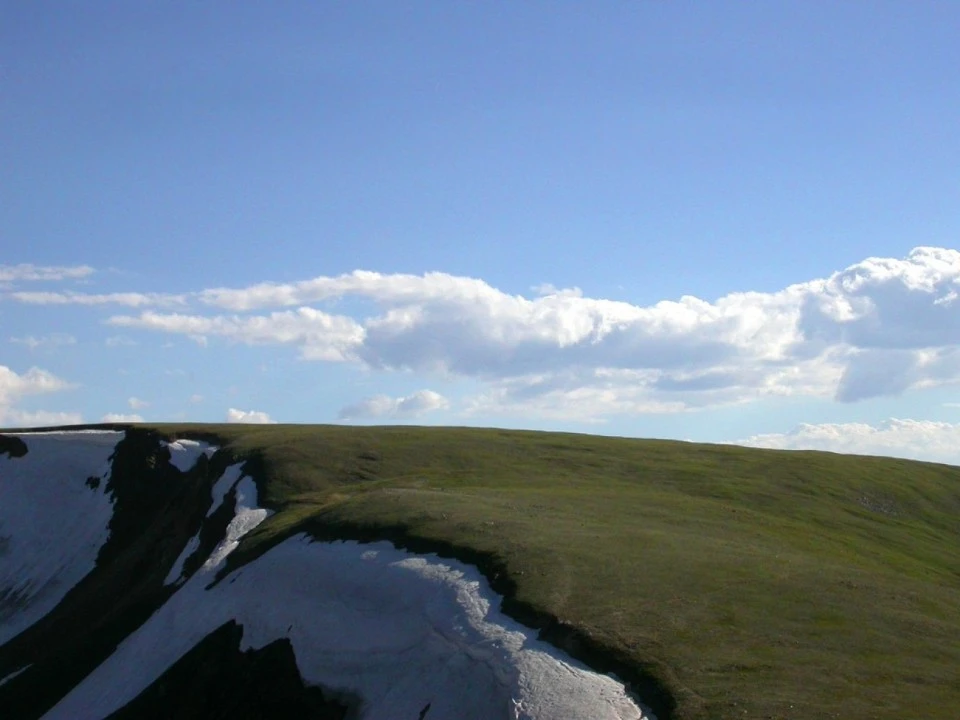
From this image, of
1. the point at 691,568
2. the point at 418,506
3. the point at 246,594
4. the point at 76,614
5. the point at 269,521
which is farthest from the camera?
the point at 76,614

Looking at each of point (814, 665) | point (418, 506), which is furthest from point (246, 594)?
point (814, 665)

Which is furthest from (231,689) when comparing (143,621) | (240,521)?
(240,521)

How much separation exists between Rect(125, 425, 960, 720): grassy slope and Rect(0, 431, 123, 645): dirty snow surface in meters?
8.36

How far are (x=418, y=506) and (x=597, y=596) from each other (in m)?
16.7

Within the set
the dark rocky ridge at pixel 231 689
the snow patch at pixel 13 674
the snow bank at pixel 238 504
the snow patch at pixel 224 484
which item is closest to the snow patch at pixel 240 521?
the snow bank at pixel 238 504

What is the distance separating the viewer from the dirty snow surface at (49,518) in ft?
237

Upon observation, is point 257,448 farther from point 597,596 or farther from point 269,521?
point 597,596

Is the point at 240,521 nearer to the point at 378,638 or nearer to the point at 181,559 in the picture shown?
the point at 181,559

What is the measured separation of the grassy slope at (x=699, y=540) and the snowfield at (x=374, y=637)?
1.62m

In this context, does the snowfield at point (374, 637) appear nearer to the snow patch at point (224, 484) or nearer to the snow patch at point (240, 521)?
the snow patch at point (240, 521)

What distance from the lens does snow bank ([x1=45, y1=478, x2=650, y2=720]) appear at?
25.4 metres

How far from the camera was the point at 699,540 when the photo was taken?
134 feet

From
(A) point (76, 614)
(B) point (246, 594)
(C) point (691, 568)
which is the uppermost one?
(C) point (691, 568)

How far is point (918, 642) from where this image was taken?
28.2 m
